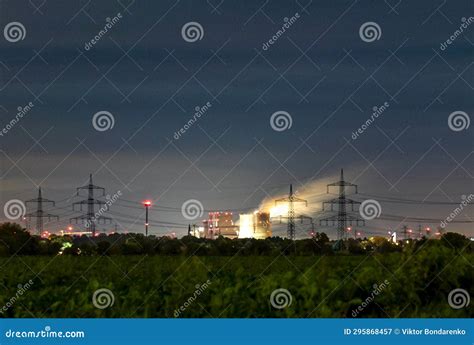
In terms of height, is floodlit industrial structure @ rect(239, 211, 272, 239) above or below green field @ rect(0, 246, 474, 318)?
above

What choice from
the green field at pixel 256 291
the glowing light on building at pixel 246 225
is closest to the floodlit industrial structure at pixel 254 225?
the glowing light on building at pixel 246 225

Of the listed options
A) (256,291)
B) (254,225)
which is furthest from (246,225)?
(256,291)

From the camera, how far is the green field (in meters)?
11.4

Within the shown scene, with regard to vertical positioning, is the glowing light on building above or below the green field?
above

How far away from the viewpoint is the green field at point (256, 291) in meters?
11.4

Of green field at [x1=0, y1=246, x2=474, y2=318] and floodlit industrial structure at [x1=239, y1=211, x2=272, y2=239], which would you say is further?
floodlit industrial structure at [x1=239, y1=211, x2=272, y2=239]

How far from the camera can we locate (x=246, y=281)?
12172mm

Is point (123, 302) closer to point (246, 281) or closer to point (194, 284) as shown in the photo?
point (194, 284)

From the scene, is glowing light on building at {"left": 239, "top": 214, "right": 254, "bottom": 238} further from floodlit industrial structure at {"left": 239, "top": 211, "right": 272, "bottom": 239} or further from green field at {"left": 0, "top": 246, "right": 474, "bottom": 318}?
green field at {"left": 0, "top": 246, "right": 474, "bottom": 318}

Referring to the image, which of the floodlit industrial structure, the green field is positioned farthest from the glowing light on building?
the green field

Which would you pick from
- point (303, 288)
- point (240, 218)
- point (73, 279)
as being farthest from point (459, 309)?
point (240, 218)

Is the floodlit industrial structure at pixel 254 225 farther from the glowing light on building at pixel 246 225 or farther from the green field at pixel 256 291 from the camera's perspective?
the green field at pixel 256 291

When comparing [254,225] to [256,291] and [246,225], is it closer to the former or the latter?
[246,225]

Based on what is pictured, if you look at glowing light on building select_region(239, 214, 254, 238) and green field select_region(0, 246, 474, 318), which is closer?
green field select_region(0, 246, 474, 318)
